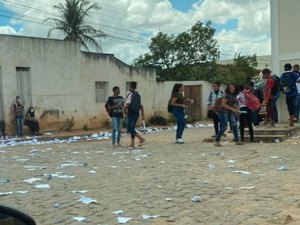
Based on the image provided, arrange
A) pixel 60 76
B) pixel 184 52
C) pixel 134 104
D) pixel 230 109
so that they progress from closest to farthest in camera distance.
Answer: pixel 230 109 → pixel 134 104 → pixel 60 76 → pixel 184 52

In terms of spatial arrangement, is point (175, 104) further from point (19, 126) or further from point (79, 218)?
point (19, 126)

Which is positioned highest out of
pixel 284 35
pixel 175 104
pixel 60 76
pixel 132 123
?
pixel 284 35

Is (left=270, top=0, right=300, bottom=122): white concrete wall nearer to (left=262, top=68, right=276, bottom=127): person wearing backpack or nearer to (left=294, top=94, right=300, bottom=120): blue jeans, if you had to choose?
(left=294, top=94, right=300, bottom=120): blue jeans

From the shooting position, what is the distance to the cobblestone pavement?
17.6 feet

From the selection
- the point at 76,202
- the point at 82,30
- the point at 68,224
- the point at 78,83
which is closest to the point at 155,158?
the point at 76,202

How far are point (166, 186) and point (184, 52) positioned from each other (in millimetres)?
30479

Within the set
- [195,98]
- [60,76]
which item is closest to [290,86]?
[60,76]

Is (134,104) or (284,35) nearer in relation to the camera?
(134,104)

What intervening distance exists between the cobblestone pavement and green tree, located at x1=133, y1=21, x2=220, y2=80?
84.0ft

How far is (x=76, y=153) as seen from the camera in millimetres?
11906

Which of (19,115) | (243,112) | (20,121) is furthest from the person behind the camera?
(20,121)

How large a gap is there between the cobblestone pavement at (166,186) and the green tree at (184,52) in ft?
84.0

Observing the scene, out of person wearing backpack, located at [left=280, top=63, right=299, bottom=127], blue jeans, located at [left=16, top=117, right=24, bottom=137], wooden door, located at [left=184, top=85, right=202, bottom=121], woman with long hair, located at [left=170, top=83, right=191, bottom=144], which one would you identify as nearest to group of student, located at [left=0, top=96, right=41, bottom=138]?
blue jeans, located at [left=16, top=117, right=24, bottom=137]

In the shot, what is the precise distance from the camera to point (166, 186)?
6922 millimetres
